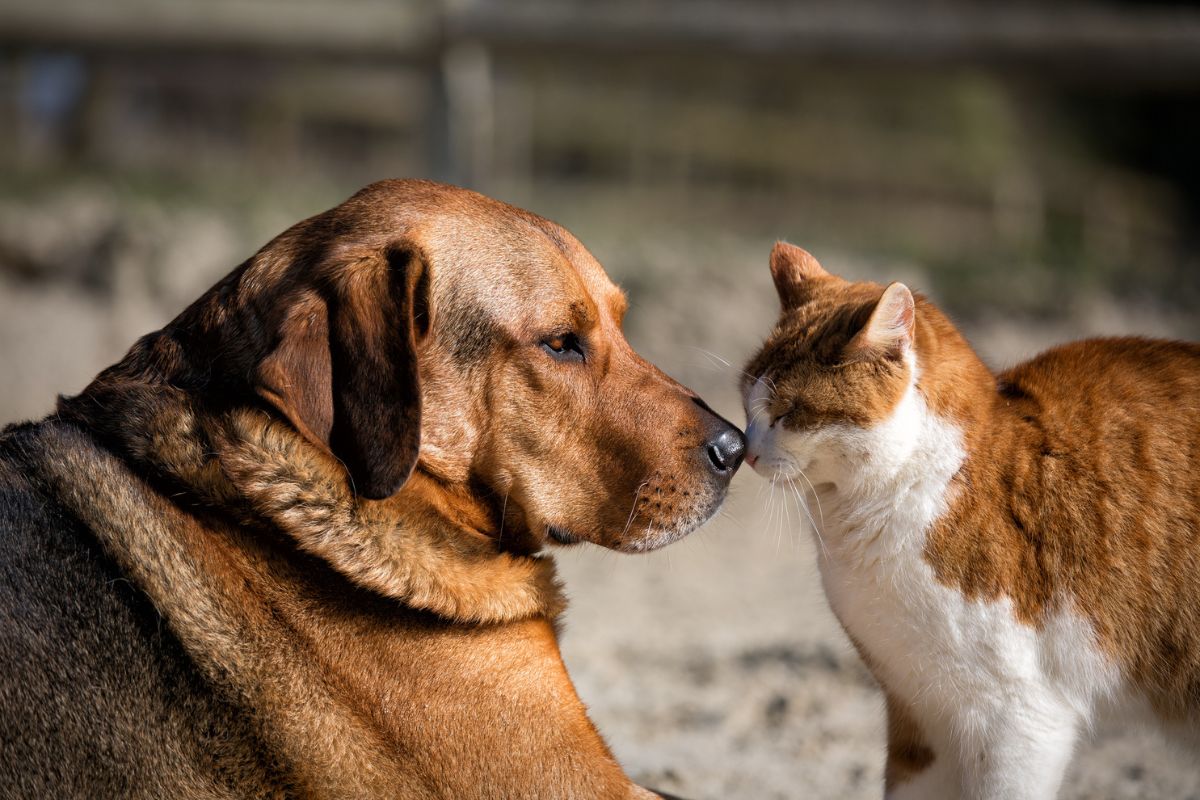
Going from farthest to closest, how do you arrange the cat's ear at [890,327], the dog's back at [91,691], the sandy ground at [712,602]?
the sandy ground at [712,602]
the cat's ear at [890,327]
the dog's back at [91,691]

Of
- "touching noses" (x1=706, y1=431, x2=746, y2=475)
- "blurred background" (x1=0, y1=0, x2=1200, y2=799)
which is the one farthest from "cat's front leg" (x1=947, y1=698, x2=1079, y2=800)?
"touching noses" (x1=706, y1=431, x2=746, y2=475)

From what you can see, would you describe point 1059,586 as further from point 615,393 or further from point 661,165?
point 661,165

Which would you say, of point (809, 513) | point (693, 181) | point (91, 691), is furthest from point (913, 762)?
point (693, 181)

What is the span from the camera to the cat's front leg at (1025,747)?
2.77m

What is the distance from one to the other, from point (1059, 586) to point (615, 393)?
109 cm

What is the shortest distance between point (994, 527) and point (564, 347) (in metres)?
1.07

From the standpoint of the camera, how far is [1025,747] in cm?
277

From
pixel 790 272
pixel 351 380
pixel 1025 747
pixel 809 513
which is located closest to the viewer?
pixel 351 380

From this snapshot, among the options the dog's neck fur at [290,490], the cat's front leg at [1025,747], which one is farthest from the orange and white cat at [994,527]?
the dog's neck fur at [290,490]

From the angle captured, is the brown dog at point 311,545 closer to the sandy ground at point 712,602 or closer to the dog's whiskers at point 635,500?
the dog's whiskers at point 635,500

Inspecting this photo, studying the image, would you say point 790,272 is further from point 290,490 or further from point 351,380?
point 290,490

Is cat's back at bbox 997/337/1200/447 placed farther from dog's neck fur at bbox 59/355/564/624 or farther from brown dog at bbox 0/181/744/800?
dog's neck fur at bbox 59/355/564/624

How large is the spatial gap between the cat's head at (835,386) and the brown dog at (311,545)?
0.52 metres

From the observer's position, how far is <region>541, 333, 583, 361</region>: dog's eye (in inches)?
113
